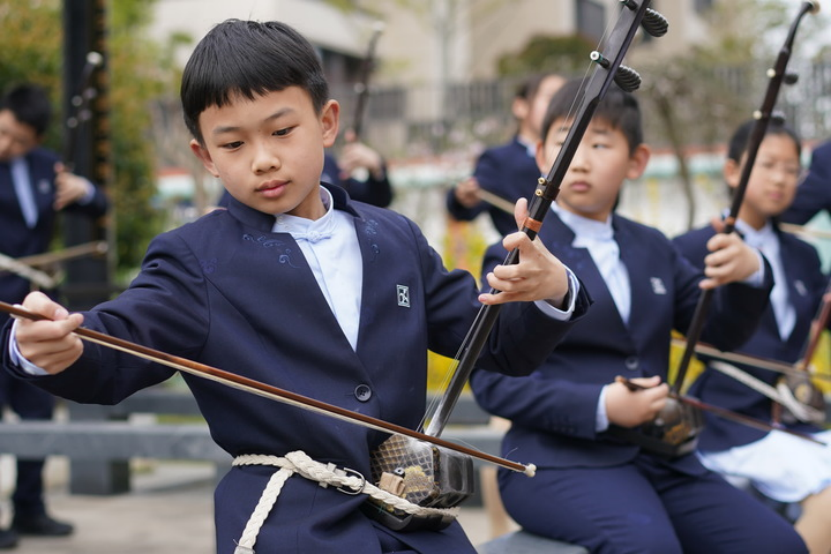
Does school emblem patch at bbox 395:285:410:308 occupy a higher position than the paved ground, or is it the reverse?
school emblem patch at bbox 395:285:410:308

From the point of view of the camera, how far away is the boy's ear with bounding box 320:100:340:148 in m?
2.36

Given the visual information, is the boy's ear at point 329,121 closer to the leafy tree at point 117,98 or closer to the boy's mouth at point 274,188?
the boy's mouth at point 274,188

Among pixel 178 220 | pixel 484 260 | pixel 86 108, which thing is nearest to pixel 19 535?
pixel 86 108

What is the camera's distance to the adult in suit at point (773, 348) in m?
3.39

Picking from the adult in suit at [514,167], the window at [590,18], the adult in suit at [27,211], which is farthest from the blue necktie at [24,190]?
the window at [590,18]

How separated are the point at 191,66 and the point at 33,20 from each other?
8288 mm

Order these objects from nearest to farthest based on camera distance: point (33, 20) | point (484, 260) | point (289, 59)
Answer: point (289, 59) < point (484, 260) < point (33, 20)

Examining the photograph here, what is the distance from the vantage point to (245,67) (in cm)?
215

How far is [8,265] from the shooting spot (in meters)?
4.92


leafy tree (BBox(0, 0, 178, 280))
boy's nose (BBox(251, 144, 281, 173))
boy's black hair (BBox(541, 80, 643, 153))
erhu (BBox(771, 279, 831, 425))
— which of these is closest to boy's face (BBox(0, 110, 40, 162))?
boy's black hair (BBox(541, 80, 643, 153))

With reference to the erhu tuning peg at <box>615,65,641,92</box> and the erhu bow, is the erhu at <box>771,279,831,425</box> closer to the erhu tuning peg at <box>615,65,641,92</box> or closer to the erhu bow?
the erhu bow

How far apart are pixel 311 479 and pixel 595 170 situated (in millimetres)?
1314

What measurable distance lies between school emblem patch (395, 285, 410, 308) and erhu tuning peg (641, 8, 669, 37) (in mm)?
694

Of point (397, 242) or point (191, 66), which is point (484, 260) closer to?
point (397, 242)
